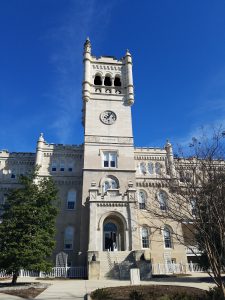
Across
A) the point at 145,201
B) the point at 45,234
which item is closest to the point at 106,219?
the point at 145,201

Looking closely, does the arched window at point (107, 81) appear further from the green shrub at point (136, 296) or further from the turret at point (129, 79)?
the green shrub at point (136, 296)

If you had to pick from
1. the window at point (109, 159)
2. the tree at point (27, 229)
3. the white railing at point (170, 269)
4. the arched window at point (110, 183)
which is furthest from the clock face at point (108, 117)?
the white railing at point (170, 269)

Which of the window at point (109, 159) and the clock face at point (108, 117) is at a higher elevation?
the clock face at point (108, 117)

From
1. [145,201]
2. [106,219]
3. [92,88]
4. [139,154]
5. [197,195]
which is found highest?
[92,88]

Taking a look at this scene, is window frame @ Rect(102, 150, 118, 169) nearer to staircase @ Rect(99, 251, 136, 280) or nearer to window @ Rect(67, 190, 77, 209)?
window @ Rect(67, 190, 77, 209)

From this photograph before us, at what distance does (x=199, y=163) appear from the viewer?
14211 millimetres

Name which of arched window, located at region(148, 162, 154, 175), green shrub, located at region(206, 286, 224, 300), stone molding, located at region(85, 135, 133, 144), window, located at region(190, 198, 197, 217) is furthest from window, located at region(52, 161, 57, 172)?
→ green shrub, located at region(206, 286, 224, 300)

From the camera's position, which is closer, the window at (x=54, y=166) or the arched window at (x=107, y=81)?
the window at (x=54, y=166)

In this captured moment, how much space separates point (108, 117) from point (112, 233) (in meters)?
16.5

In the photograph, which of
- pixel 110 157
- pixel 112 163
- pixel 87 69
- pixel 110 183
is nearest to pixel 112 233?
pixel 110 183

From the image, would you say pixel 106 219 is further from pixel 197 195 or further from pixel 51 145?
pixel 197 195

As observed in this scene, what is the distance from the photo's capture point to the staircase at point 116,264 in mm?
27078

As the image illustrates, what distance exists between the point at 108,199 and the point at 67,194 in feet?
29.2

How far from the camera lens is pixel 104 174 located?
3862 cm
